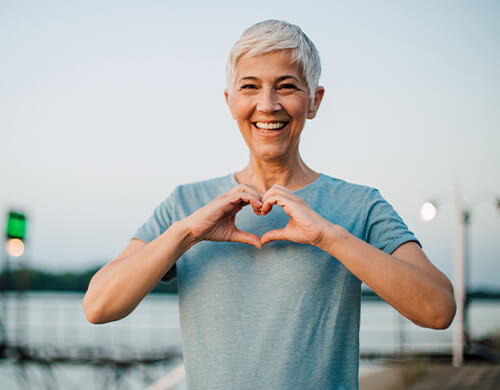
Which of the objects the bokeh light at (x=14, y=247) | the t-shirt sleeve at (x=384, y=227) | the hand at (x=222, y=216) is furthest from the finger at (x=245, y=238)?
the bokeh light at (x=14, y=247)

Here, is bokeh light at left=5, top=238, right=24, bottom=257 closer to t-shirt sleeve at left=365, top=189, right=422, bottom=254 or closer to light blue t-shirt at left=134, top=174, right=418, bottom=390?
light blue t-shirt at left=134, top=174, right=418, bottom=390

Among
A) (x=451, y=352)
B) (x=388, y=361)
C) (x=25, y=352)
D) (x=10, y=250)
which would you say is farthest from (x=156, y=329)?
(x=451, y=352)

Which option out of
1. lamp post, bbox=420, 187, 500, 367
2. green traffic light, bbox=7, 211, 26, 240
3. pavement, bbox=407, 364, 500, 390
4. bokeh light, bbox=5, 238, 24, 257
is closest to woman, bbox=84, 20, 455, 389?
green traffic light, bbox=7, 211, 26, 240

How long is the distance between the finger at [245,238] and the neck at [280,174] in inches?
8.8

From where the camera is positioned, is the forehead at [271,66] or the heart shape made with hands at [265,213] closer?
the heart shape made with hands at [265,213]

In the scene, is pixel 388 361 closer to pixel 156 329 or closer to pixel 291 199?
pixel 156 329

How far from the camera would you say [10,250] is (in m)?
9.11

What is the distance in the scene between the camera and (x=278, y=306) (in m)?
1.38

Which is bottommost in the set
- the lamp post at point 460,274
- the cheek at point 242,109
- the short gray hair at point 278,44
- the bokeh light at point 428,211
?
the lamp post at point 460,274

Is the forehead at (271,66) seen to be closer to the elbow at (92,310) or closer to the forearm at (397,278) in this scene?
the forearm at (397,278)

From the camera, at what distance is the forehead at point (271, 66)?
1.42m

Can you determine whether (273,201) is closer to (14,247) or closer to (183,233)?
(183,233)

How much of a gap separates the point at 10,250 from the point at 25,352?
12.1 ft

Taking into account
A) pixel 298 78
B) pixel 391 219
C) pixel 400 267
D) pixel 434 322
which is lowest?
pixel 434 322
